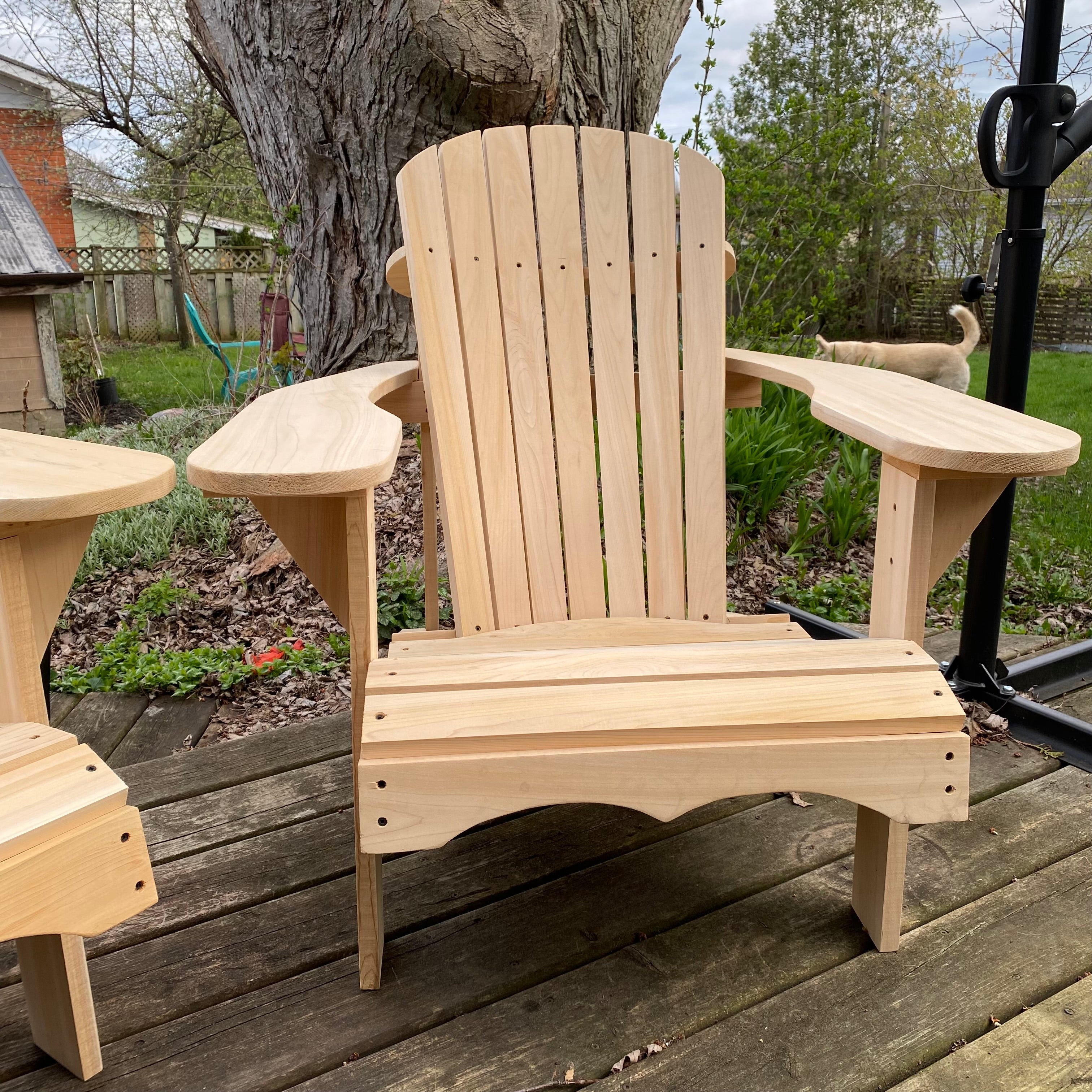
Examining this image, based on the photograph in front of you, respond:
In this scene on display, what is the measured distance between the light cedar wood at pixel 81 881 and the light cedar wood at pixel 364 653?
0.99 ft

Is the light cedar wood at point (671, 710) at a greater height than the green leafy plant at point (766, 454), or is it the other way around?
the light cedar wood at point (671, 710)

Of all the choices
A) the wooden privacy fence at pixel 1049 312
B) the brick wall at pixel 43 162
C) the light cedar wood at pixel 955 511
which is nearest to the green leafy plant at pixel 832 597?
the light cedar wood at pixel 955 511

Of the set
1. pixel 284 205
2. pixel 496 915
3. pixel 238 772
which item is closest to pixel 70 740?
pixel 496 915

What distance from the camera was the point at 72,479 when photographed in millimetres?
989

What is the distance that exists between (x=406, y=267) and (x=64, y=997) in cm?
119

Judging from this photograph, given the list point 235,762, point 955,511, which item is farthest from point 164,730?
point 955,511

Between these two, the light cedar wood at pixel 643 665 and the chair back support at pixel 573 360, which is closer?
the light cedar wood at pixel 643 665

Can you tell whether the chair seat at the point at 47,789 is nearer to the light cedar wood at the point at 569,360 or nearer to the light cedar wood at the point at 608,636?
the light cedar wood at the point at 608,636

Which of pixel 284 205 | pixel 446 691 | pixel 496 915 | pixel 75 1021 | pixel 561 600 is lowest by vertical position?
pixel 496 915

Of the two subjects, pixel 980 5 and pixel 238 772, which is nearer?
pixel 238 772

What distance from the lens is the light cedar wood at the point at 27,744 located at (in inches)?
34.0

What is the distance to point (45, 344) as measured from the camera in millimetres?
5621

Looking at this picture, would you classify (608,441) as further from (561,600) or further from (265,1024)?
(265,1024)

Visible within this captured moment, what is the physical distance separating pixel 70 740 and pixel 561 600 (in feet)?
2.97
